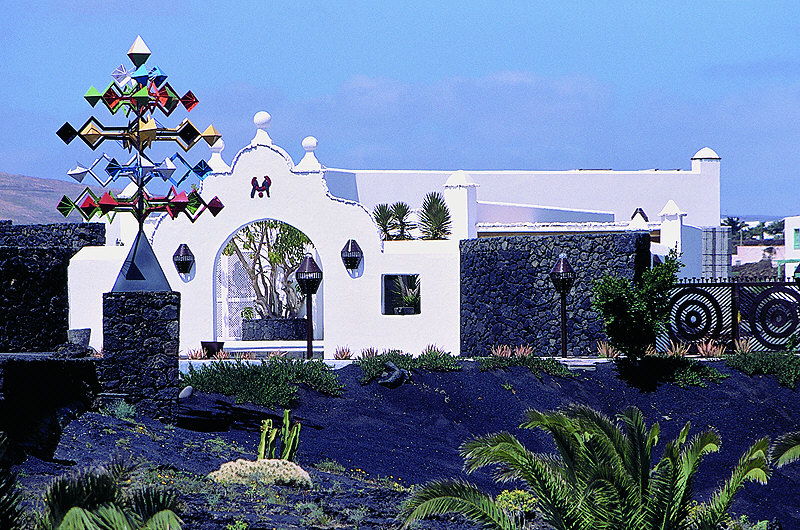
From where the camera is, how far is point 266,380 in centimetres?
1816

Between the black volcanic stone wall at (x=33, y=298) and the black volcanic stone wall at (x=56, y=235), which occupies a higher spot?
the black volcanic stone wall at (x=56, y=235)

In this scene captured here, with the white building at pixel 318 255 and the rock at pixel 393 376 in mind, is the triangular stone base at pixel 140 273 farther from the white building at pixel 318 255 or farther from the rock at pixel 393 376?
the white building at pixel 318 255

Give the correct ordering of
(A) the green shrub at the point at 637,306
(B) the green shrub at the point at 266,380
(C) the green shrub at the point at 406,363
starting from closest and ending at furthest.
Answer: (B) the green shrub at the point at 266,380, (C) the green shrub at the point at 406,363, (A) the green shrub at the point at 637,306

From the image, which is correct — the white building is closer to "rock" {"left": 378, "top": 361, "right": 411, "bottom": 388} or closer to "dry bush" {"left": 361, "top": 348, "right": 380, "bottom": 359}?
"dry bush" {"left": 361, "top": 348, "right": 380, "bottom": 359}

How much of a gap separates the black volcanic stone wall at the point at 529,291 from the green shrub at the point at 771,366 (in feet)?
10.5

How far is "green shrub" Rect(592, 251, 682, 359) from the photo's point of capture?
2167 centimetres

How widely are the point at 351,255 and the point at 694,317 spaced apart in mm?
8734

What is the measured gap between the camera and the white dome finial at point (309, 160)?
25.4 m

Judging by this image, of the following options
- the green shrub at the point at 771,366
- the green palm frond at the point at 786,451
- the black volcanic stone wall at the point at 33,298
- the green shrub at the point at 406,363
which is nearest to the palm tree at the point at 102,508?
the green palm frond at the point at 786,451

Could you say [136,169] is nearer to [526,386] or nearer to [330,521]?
[330,521]

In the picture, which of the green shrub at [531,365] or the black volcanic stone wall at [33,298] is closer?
the black volcanic stone wall at [33,298]

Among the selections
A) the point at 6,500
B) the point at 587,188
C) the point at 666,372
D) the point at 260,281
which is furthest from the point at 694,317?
the point at 6,500

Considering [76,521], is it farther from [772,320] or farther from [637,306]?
[772,320]

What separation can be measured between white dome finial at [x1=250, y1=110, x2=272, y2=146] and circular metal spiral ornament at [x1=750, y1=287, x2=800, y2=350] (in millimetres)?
13153
